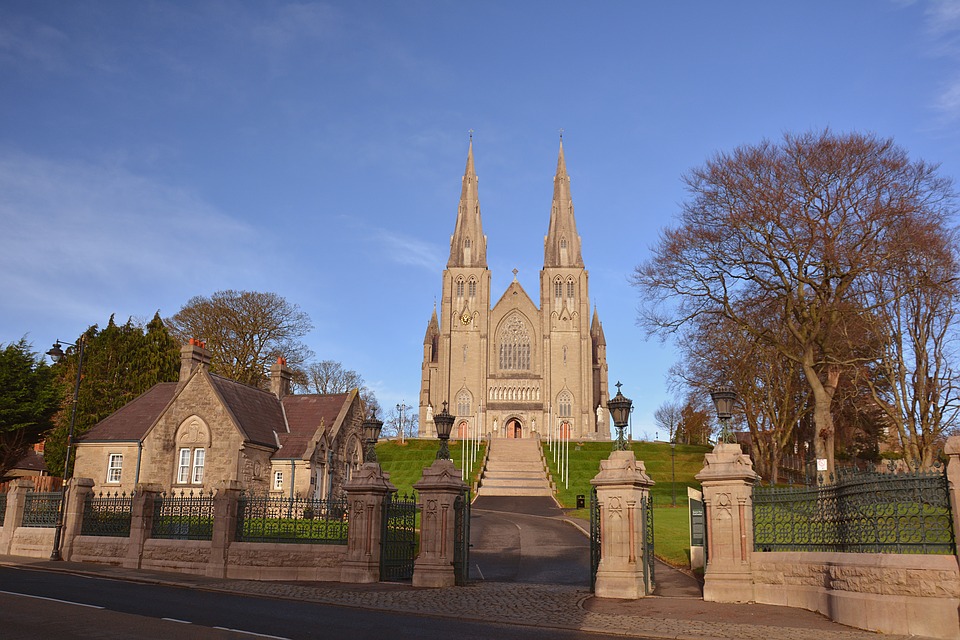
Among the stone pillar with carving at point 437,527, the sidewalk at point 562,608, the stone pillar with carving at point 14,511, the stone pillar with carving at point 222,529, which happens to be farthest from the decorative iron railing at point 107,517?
the stone pillar with carving at point 437,527

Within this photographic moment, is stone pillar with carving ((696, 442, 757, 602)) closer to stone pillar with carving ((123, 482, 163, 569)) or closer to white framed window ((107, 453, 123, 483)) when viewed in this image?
stone pillar with carving ((123, 482, 163, 569))

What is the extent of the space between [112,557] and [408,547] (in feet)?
29.3

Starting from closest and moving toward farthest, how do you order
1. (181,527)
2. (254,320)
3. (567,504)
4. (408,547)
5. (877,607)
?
(877,607), (408,547), (181,527), (567,504), (254,320)

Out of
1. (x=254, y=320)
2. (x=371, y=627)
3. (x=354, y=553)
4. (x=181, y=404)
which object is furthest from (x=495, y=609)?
(x=254, y=320)

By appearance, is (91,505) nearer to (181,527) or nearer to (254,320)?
(181,527)

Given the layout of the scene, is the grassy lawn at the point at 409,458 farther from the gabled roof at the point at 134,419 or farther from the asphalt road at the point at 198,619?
the asphalt road at the point at 198,619

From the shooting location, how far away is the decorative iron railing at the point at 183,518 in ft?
67.4

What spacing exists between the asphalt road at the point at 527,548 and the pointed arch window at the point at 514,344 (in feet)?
181

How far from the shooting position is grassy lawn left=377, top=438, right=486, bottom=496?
52781 millimetres

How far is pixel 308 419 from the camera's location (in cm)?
3997

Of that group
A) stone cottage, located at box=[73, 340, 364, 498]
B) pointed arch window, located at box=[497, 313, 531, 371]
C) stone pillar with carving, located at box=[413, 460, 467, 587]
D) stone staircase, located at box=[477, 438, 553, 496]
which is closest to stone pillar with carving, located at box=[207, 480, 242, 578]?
stone pillar with carving, located at box=[413, 460, 467, 587]

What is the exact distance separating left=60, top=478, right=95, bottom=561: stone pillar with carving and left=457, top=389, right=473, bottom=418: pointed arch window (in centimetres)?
7066

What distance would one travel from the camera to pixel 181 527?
21.0 m

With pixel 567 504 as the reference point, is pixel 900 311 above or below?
above
